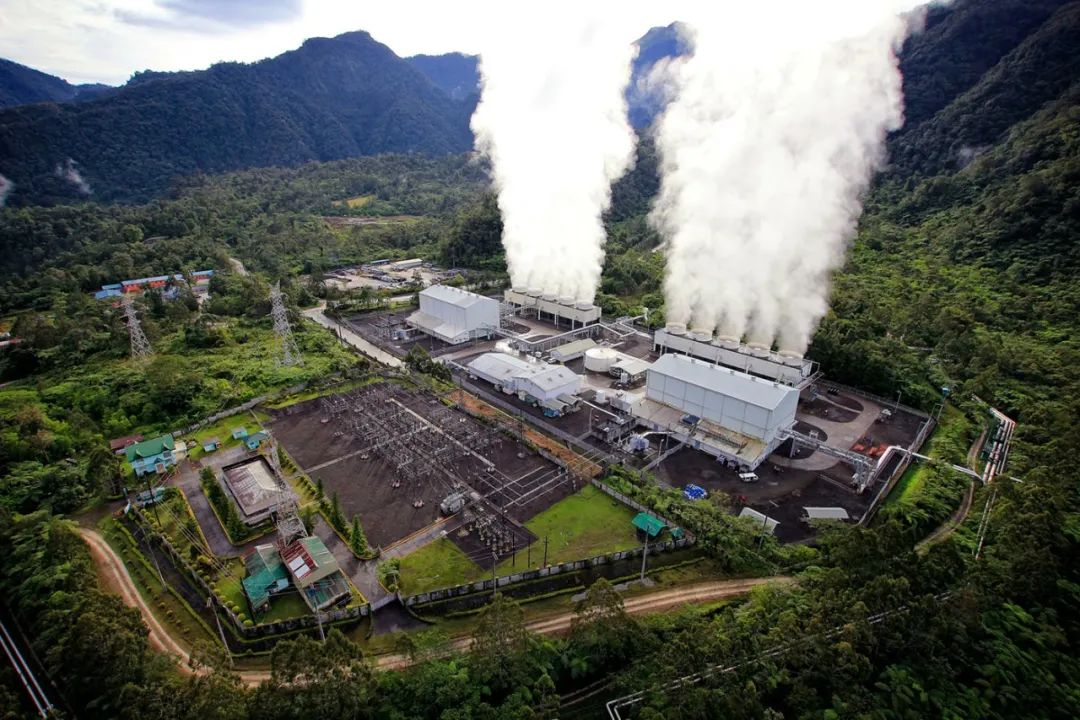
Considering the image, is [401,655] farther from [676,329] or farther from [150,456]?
[676,329]

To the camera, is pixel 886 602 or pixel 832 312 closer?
pixel 886 602

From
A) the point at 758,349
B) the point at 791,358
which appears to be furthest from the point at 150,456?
the point at 791,358

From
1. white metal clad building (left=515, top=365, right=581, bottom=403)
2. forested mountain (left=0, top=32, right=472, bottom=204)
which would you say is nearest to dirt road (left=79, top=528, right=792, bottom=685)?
white metal clad building (left=515, top=365, right=581, bottom=403)

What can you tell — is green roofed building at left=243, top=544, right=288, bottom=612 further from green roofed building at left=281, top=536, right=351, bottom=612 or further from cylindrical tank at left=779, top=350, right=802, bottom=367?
cylindrical tank at left=779, top=350, right=802, bottom=367

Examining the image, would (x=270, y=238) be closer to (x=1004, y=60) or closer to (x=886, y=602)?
(x=886, y=602)

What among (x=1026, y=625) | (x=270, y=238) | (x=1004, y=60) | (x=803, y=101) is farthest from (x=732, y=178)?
(x=1004, y=60)

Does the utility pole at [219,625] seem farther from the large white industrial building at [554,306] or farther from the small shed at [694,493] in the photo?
the large white industrial building at [554,306]
